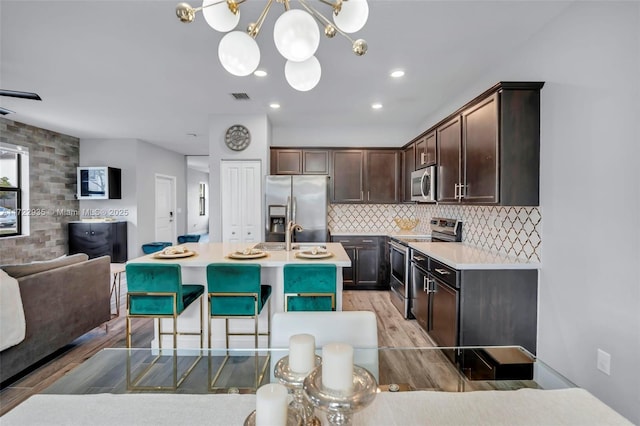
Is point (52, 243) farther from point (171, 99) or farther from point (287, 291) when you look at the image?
point (287, 291)

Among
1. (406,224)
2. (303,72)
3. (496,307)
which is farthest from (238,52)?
(406,224)

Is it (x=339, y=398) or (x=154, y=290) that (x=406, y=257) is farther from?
(x=339, y=398)

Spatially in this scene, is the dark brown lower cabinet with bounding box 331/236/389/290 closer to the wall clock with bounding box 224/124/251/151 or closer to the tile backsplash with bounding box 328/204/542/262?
the tile backsplash with bounding box 328/204/542/262

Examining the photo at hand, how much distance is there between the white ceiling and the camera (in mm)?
2178

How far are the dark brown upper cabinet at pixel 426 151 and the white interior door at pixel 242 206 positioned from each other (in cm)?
236

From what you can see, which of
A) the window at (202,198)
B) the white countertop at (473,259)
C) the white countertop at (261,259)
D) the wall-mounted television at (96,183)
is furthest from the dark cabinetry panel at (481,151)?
the window at (202,198)

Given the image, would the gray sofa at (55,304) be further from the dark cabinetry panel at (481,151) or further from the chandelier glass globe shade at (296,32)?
the dark cabinetry panel at (481,151)

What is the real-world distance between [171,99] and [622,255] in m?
4.66

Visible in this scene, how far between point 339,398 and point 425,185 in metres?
3.42

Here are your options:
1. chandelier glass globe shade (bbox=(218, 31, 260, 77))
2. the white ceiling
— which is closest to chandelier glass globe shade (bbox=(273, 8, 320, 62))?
chandelier glass globe shade (bbox=(218, 31, 260, 77))

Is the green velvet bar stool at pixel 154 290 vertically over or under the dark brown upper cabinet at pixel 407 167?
under

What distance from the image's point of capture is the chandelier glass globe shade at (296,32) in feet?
3.60

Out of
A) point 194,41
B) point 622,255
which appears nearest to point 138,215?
point 194,41

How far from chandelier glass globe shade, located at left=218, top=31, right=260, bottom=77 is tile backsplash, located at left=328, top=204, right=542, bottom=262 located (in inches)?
94.9
